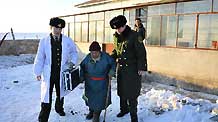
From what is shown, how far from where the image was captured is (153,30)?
1338 centimetres

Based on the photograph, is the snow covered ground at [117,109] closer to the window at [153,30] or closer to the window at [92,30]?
the window at [153,30]

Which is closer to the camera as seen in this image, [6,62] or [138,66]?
[138,66]

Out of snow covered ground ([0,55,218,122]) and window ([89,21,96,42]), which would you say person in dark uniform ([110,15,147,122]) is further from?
window ([89,21,96,42])

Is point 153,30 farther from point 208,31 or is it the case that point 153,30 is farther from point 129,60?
point 129,60

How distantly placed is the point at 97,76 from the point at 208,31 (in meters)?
6.79

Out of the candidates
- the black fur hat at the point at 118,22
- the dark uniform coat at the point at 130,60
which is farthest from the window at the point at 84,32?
the black fur hat at the point at 118,22

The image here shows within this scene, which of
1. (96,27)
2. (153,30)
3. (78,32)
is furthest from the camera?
(78,32)

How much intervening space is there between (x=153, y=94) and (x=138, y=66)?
307cm

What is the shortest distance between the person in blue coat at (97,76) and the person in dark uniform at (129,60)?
24cm

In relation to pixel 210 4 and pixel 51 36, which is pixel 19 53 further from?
pixel 51 36

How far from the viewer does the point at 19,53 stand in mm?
25094

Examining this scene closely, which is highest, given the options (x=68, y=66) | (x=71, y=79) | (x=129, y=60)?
(x=129, y=60)

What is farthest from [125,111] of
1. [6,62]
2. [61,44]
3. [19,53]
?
[19,53]

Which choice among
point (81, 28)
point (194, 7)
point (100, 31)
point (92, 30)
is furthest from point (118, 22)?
point (81, 28)
